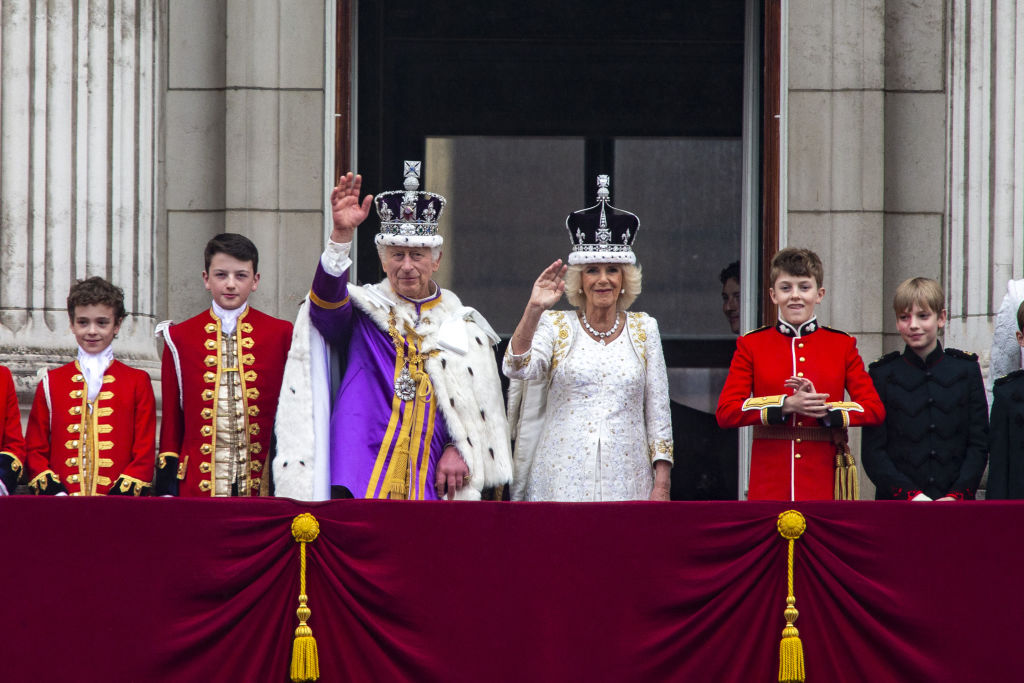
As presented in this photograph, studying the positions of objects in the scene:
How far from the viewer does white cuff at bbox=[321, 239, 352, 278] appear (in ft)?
18.7

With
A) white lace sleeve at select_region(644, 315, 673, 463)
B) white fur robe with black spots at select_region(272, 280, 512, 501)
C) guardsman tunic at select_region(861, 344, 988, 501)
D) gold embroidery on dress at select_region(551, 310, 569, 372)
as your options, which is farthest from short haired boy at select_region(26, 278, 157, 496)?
guardsman tunic at select_region(861, 344, 988, 501)

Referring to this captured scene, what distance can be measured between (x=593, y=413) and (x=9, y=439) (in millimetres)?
2248

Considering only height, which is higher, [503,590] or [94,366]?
[94,366]

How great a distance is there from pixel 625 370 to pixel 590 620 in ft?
4.55

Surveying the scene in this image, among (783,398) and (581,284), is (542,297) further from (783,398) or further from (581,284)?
(783,398)

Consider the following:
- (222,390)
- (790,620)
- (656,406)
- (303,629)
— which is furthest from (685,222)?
(303,629)

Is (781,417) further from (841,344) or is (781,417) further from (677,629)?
(677,629)

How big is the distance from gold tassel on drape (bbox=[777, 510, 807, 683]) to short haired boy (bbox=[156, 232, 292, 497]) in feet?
6.87

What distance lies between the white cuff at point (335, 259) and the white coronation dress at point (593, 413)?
750 mm

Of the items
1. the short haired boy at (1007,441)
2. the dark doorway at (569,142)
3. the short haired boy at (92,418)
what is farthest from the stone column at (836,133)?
the short haired boy at (92,418)

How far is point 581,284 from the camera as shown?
20.3ft

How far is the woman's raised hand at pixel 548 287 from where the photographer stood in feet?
18.7

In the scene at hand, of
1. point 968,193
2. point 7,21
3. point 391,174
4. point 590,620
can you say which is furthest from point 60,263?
point 968,193

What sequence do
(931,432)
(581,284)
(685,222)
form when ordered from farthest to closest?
(685,222) < (581,284) < (931,432)
